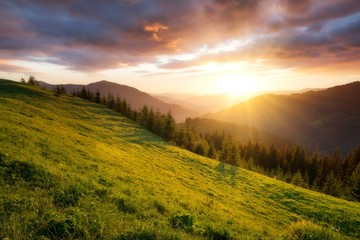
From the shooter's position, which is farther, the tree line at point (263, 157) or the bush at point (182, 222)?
the tree line at point (263, 157)

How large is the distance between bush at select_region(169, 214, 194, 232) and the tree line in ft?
218

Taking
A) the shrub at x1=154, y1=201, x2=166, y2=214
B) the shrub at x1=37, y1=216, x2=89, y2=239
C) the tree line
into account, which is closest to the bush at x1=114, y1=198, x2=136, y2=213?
the shrub at x1=154, y1=201, x2=166, y2=214

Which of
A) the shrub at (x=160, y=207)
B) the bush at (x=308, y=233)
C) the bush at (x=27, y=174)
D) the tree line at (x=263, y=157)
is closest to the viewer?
the bush at (x=308, y=233)

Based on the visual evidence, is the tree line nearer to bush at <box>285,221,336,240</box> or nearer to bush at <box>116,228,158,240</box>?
bush at <box>285,221,336,240</box>

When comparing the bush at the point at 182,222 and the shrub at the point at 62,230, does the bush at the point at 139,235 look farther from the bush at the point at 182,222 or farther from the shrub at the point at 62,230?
the bush at the point at 182,222

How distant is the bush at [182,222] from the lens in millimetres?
11509

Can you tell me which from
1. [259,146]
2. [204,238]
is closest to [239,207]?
[204,238]

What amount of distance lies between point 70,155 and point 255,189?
2657 centimetres

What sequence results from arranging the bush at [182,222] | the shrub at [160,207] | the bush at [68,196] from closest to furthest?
1. the bush at [68,196]
2. the bush at [182,222]
3. the shrub at [160,207]

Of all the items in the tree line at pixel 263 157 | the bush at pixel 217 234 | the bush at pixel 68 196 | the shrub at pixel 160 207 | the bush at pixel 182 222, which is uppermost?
the bush at pixel 68 196

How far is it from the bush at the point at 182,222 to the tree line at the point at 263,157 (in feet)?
218

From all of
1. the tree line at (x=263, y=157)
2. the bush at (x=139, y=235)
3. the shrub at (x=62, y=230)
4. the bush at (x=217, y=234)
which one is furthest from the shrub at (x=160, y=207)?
the tree line at (x=263, y=157)

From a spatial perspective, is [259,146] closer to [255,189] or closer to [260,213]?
[255,189]

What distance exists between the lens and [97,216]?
10.1 meters
